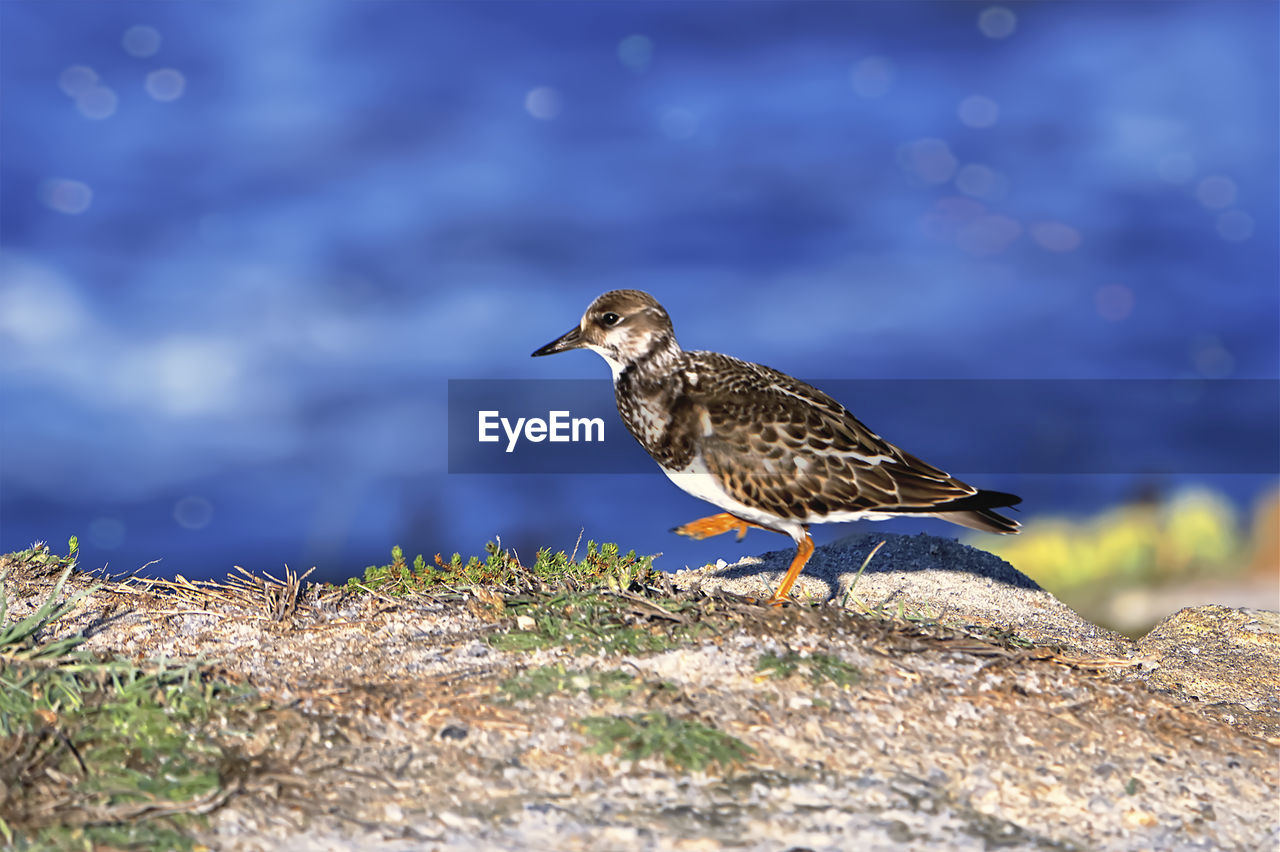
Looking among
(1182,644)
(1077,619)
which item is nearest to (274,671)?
(1077,619)

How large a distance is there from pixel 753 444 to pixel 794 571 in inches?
36.2

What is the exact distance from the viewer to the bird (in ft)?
26.6

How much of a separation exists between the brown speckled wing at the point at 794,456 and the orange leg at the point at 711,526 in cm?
81

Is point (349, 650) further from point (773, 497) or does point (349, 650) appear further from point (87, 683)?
point (773, 497)

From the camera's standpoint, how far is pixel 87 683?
228 inches

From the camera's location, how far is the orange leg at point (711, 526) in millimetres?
8914

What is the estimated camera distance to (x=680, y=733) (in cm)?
537

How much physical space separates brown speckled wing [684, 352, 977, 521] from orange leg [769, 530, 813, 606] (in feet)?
0.61

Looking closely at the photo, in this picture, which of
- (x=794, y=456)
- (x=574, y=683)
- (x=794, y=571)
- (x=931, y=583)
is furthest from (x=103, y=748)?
(x=931, y=583)

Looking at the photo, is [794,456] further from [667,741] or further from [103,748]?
[103,748]

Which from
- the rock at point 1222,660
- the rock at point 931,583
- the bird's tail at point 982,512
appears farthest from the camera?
the rock at point 931,583

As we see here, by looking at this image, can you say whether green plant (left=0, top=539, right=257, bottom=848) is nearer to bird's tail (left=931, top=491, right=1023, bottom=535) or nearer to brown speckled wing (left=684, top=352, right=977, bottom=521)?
brown speckled wing (left=684, top=352, right=977, bottom=521)

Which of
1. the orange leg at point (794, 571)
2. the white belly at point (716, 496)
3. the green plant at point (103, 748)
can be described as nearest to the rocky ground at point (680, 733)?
the green plant at point (103, 748)

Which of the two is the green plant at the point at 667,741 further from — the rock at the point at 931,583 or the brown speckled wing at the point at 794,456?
the rock at the point at 931,583
